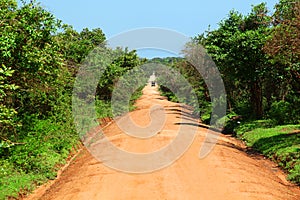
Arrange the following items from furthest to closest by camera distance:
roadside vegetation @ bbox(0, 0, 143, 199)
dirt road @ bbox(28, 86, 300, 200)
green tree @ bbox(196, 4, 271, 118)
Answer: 1. green tree @ bbox(196, 4, 271, 118)
2. roadside vegetation @ bbox(0, 0, 143, 199)
3. dirt road @ bbox(28, 86, 300, 200)

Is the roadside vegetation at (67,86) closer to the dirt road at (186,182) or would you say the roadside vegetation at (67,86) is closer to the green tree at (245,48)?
the green tree at (245,48)

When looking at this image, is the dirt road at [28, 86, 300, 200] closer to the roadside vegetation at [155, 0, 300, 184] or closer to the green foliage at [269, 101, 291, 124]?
the roadside vegetation at [155, 0, 300, 184]

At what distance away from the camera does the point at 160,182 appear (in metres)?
10.3

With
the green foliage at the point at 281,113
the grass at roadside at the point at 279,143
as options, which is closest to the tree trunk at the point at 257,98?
the green foliage at the point at 281,113

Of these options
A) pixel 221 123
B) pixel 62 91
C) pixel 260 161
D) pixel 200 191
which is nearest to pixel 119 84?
pixel 221 123

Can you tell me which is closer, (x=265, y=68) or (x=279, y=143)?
(x=279, y=143)

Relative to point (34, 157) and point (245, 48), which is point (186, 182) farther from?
point (245, 48)

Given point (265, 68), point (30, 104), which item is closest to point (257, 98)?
point (265, 68)

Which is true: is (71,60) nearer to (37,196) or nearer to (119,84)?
(119,84)

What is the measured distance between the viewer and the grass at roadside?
1384 cm

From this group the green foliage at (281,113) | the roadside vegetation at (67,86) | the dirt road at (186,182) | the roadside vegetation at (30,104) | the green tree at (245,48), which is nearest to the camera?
the dirt road at (186,182)

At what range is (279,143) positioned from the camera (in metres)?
17.3

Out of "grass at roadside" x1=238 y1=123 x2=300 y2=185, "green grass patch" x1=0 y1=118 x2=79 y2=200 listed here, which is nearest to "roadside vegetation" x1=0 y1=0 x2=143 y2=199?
"green grass patch" x1=0 y1=118 x2=79 y2=200

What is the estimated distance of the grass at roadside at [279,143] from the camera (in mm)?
13836
